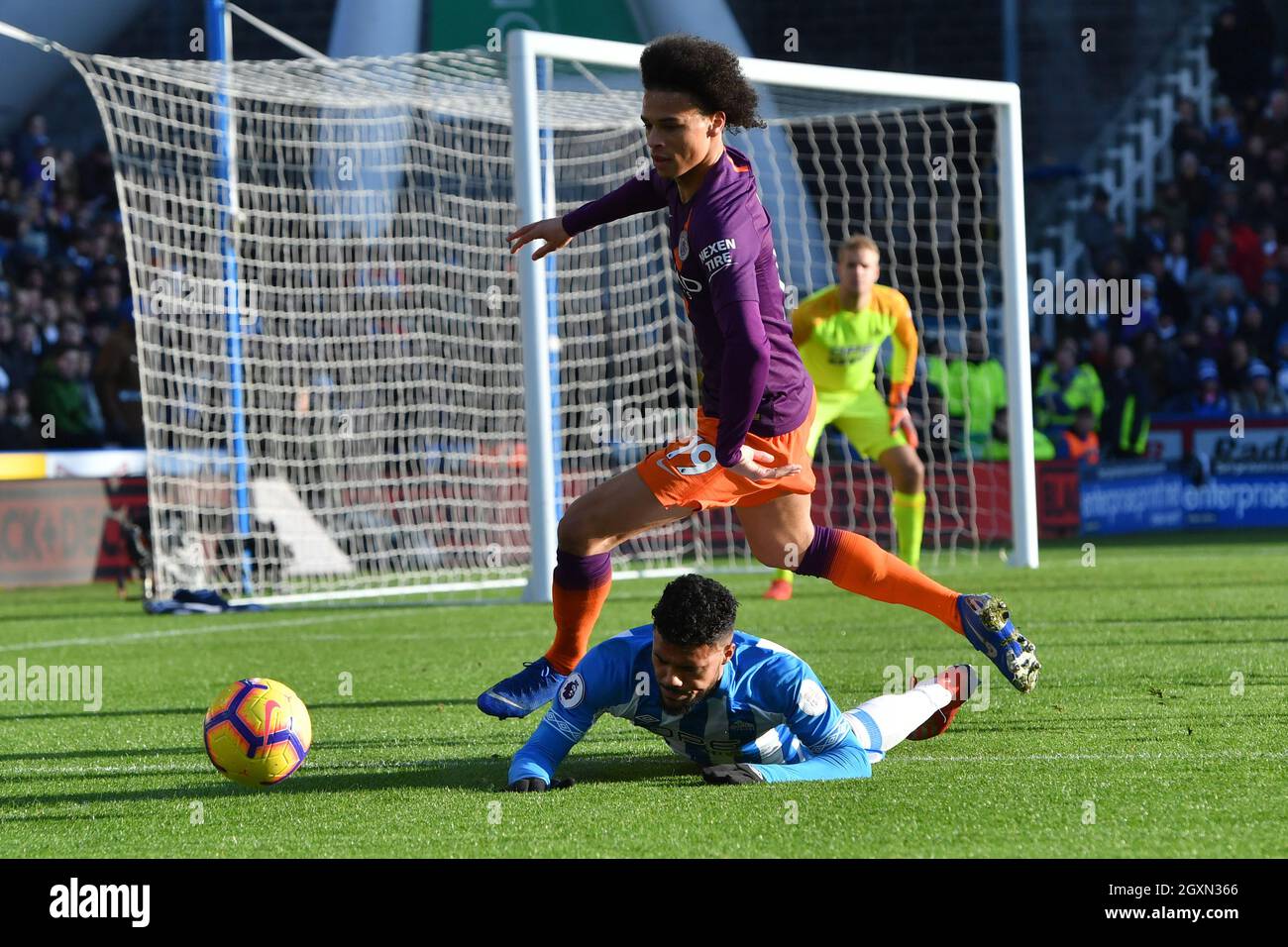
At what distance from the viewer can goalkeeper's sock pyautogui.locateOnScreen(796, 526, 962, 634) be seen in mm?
6051

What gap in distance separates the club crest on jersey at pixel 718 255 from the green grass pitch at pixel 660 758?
156 cm

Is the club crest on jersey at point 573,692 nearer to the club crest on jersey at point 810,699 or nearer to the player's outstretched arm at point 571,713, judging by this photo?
the player's outstretched arm at point 571,713

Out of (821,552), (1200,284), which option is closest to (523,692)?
(821,552)

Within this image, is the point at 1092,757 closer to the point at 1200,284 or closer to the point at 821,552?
the point at 821,552

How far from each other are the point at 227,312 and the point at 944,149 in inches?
440

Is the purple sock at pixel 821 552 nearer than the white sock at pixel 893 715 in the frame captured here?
No

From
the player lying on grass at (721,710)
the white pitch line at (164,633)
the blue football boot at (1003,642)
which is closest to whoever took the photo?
the player lying on grass at (721,710)

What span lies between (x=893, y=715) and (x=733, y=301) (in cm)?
142

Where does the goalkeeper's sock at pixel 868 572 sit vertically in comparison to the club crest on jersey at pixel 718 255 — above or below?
below

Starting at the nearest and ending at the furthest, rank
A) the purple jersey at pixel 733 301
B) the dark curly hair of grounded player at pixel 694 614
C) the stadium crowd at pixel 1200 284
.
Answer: the dark curly hair of grounded player at pixel 694 614 < the purple jersey at pixel 733 301 < the stadium crowd at pixel 1200 284

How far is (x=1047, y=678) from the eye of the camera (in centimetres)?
720

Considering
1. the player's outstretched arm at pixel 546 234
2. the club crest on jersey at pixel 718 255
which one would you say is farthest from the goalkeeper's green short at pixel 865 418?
the club crest on jersey at pixel 718 255

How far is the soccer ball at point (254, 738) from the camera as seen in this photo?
17.1 ft
